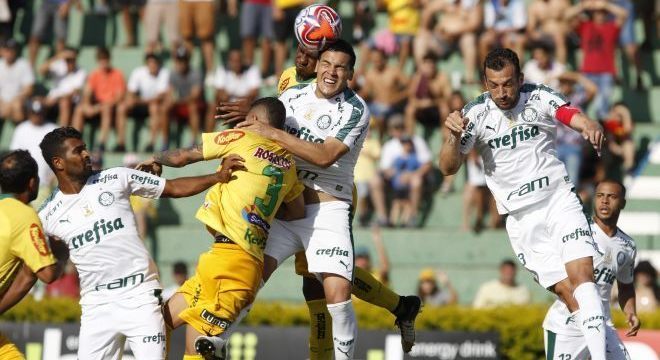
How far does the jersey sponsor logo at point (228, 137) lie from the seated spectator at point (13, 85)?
12177mm

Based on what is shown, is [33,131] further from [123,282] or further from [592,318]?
[592,318]

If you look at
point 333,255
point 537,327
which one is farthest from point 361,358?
point 333,255

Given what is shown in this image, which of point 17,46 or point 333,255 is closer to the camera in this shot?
point 333,255

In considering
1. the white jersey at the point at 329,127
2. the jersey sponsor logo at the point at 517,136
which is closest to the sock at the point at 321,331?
the white jersey at the point at 329,127

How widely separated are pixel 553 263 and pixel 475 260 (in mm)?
9037

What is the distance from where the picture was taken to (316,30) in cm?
1128

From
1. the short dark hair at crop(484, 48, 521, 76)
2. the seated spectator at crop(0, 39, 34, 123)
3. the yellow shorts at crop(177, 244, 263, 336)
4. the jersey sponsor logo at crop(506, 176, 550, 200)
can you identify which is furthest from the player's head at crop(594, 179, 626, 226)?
the seated spectator at crop(0, 39, 34, 123)

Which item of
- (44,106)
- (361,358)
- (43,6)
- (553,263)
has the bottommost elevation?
(361,358)

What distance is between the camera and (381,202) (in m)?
20.3

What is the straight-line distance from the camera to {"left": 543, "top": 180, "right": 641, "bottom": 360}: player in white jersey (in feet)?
38.5

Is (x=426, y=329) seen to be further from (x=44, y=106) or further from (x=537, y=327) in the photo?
(x=44, y=106)

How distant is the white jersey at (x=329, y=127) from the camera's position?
36.2ft

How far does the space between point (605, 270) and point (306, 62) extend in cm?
320

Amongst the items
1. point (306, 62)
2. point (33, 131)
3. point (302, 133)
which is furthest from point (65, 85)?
point (302, 133)
